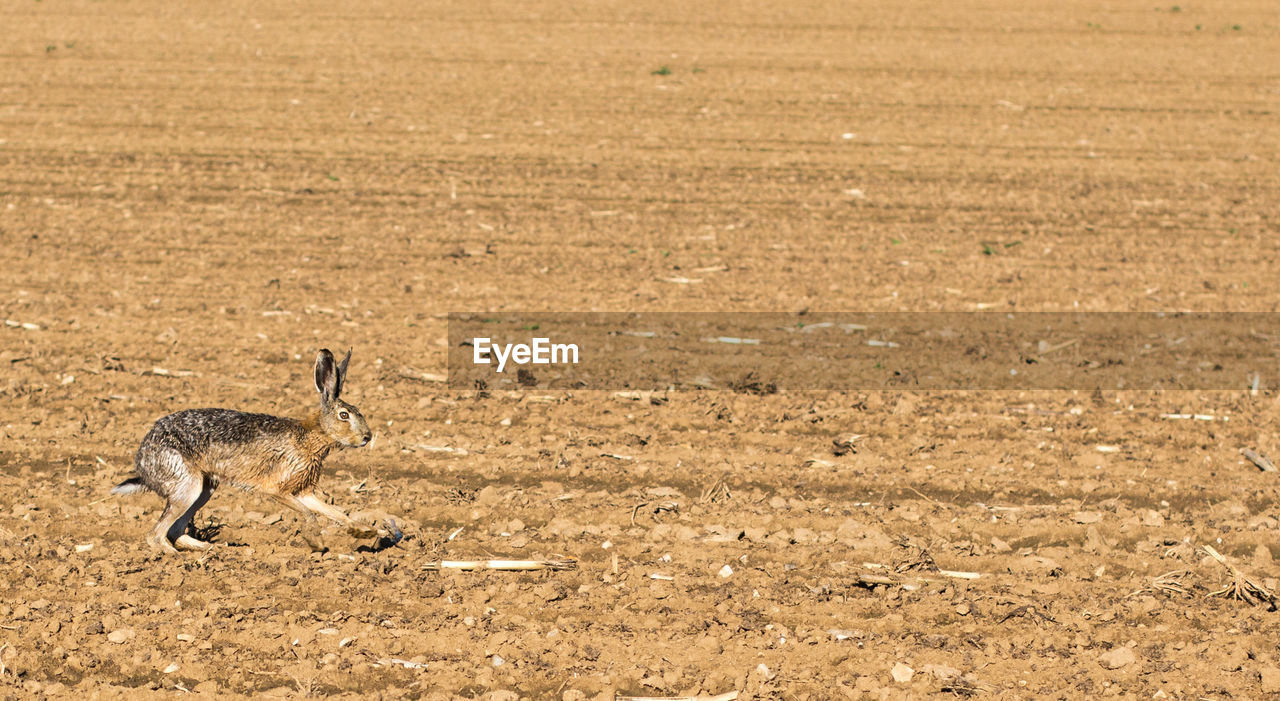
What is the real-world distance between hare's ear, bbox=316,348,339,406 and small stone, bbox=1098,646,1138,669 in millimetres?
4167

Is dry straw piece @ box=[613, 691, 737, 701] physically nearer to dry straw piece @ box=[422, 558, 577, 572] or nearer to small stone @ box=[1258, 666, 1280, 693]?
dry straw piece @ box=[422, 558, 577, 572]

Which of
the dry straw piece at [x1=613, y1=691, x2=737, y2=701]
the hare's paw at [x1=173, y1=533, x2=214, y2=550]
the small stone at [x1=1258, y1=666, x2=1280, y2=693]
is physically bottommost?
the dry straw piece at [x1=613, y1=691, x2=737, y2=701]

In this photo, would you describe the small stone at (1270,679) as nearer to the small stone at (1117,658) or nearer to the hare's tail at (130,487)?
the small stone at (1117,658)

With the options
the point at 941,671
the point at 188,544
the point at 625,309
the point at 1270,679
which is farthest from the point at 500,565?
the point at 625,309

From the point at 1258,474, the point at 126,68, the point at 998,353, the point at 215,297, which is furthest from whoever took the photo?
the point at 126,68

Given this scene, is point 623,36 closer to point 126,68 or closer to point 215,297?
point 126,68

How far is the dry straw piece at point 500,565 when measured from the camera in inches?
263

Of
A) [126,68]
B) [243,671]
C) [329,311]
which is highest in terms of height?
[126,68]

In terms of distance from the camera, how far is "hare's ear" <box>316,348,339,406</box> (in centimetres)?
658

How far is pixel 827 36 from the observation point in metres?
21.5

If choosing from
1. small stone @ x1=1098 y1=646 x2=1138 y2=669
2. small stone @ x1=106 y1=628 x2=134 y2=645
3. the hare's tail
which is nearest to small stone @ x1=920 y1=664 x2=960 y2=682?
small stone @ x1=1098 y1=646 x2=1138 y2=669

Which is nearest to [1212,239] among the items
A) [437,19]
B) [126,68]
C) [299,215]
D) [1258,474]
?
[1258,474]

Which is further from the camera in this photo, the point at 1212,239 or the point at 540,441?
the point at 1212,239

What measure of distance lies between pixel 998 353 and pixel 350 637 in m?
6.26
